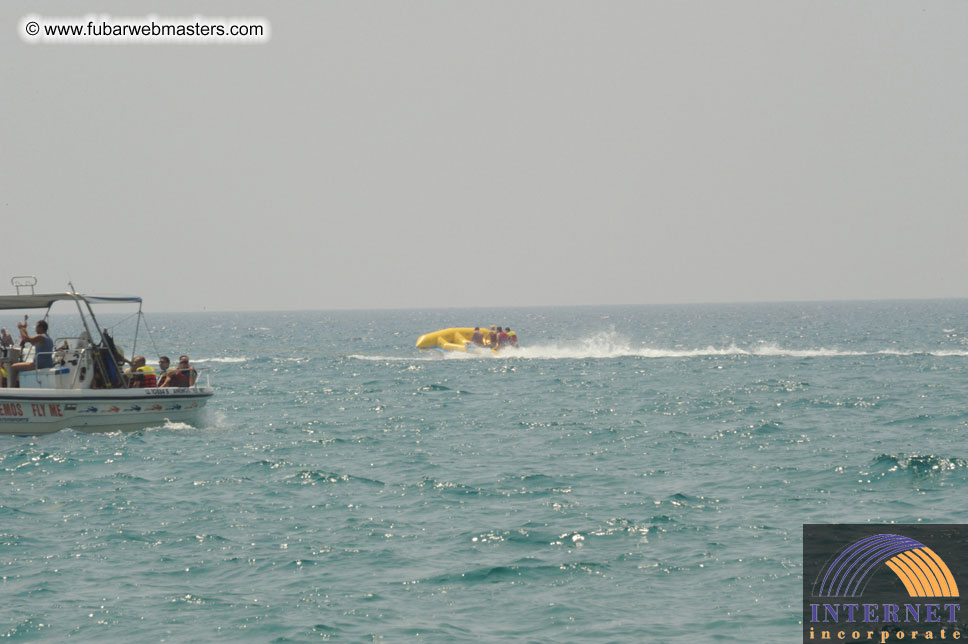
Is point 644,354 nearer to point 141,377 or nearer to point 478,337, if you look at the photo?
point 478,337

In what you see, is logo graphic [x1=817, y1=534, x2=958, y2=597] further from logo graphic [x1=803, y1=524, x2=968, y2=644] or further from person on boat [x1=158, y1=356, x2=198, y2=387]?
person on boat [x1=158, y1=356, x2=198, y2=387]

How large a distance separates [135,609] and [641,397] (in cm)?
2577

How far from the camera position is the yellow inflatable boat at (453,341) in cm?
5794

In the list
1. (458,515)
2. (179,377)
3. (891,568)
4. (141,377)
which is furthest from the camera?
(179,377)

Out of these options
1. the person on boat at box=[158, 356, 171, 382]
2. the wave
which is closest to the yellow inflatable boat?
the wave

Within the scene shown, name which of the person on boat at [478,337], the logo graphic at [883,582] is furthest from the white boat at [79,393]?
the person on boat at [478,337]

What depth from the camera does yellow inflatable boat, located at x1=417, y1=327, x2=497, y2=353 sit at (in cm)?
5794

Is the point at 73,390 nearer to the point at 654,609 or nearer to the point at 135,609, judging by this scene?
the point at 135,609

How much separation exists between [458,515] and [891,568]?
633 centimetres

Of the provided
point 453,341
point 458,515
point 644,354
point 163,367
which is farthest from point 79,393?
point 644,354

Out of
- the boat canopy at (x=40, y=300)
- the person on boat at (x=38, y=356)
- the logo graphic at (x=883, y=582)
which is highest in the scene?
the boat canopy at (x=40, y=300)

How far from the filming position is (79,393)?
23141 mm

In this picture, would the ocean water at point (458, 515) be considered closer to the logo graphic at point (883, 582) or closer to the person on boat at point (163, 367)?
the logo graphic at point (883, 582)

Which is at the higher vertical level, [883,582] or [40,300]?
[40,300]
